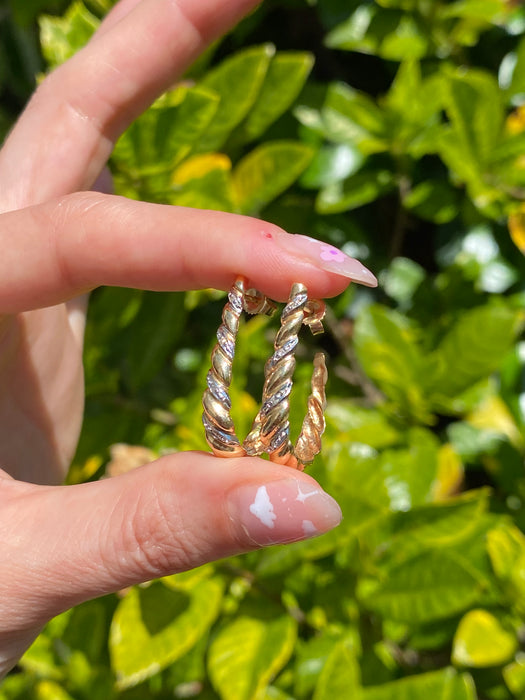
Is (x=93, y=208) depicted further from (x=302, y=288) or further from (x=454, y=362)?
(x=454, y=362)

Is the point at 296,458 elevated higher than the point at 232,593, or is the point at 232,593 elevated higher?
the point at 296,458

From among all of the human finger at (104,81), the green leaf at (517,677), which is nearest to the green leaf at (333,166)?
the human finger at (104,81)

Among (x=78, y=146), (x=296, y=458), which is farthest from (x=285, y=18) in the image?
(x=296, y=458)

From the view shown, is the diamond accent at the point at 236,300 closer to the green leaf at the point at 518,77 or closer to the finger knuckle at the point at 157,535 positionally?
the finger knuckle at the point at 157,535

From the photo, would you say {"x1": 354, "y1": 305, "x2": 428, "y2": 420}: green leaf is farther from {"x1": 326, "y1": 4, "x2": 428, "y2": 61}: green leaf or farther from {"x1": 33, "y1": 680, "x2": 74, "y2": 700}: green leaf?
{"x1": 33, "y1": 680, "x2": 74, "y2": 700}: green leaf

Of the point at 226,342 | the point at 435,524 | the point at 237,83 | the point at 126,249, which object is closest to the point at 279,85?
the point at 237,83

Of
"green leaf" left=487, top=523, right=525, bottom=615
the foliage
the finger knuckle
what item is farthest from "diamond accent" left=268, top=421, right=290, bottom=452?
"green leaf" left=487, top=523, right=525, bottom=615

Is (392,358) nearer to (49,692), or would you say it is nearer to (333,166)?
(333,166)
